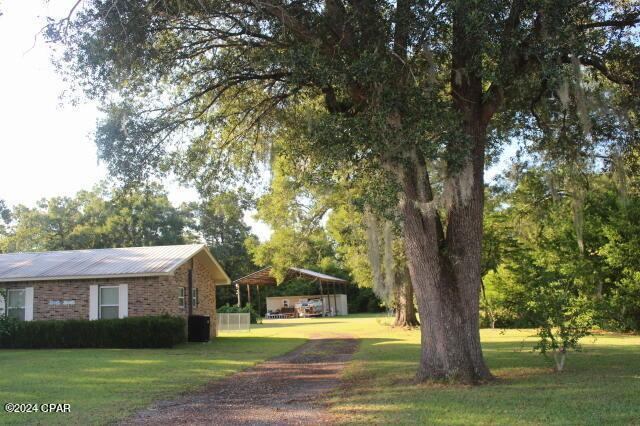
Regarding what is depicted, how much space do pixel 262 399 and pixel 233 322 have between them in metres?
19.6

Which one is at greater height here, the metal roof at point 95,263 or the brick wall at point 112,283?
the metal roof at point 95,263

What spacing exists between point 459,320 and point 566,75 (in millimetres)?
3917

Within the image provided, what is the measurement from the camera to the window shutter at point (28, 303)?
791 inches

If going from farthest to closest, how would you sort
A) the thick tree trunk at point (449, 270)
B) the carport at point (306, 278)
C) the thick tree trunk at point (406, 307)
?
the carport at point (306, 278), the thick tree trunk at point (406, 307), the thick tree trunk at point (449, 270)

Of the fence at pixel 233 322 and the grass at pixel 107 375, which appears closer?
the grass at pixel 107 375

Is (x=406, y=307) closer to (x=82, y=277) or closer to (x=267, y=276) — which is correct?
(x=82, y=277)

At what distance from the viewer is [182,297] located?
2078cm

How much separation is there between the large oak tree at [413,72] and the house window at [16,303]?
12071mm

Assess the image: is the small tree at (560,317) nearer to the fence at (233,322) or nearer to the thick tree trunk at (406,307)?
the thick tree trunk at (406,307)

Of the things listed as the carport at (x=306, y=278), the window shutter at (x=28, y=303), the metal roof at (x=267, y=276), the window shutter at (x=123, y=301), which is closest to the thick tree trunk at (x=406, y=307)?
the carport at (x=306, y=278)

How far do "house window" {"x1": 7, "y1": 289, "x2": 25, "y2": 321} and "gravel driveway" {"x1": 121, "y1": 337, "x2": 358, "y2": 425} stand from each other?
1119cm

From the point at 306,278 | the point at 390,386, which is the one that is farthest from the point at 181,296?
the point at 306,278

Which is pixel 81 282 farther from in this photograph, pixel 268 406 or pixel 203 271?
pixel 268 406

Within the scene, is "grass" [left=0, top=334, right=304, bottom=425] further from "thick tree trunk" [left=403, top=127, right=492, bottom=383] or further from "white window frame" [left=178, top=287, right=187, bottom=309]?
"thick tree trunk" [left=403, top=127, right=492, bottom=383]
